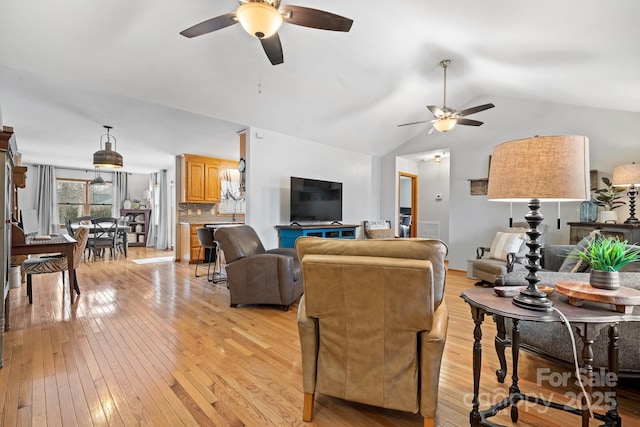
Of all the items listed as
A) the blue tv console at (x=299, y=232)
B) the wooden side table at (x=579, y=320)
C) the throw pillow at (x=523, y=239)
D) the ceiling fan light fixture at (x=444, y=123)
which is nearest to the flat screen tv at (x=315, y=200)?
the blue tv console at (x=299, y=232)

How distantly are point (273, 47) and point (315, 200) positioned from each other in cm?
325

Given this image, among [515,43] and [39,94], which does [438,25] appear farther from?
[39,94]

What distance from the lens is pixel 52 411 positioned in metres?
1.62

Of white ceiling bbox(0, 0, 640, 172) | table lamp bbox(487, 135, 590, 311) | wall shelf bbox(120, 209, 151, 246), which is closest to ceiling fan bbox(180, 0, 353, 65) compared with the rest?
white ceiling bbox(0, 0, 640, 172)

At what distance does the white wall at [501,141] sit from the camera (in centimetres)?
416

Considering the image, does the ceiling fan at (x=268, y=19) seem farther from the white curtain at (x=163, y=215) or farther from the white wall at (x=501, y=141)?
the white curtain at (x=163, y=215)

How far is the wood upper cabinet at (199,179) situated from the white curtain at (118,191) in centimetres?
427

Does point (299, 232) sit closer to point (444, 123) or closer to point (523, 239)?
point (444, 123)

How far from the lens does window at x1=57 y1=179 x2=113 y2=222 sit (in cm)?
Answer: 878

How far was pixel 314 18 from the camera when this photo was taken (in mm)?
2043

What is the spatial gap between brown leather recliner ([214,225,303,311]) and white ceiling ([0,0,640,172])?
6.24 ft

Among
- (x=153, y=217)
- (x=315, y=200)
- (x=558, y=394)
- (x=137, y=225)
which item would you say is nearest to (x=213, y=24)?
(x=558, y=394)

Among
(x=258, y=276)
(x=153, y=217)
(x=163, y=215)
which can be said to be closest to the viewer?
(x=258, y=276)

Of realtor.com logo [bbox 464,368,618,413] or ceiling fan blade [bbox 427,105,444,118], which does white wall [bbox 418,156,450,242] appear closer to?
ceiling fan blade [bbox 427,105,444,118]
